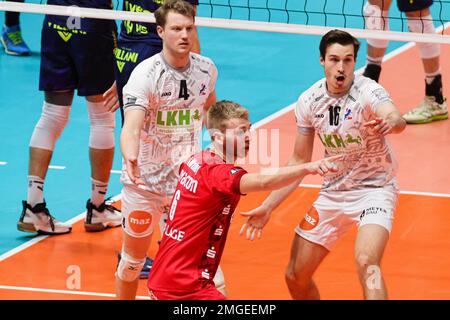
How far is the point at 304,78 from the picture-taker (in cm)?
1347

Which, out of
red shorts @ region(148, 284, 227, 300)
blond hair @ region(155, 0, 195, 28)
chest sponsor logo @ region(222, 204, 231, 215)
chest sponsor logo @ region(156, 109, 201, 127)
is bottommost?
red shorts @ region(148, 284, 227, 300)

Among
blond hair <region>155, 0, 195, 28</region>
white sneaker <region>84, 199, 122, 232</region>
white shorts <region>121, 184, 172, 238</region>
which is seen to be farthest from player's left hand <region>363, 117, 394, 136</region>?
white sneaker <region>84, 199, 122, 232</region>

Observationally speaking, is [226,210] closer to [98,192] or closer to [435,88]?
[98,192]

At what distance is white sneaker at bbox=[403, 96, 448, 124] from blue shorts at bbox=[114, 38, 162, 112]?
4.42m

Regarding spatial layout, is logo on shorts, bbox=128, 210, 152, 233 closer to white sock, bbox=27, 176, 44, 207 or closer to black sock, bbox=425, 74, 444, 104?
white sock, bbox=27, 176, 44, 207

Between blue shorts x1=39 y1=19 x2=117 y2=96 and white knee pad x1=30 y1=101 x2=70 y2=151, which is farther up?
blue shorts x1=39 y1=19 x2=117 y2=96

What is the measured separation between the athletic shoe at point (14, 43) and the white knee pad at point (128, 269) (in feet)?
25.2

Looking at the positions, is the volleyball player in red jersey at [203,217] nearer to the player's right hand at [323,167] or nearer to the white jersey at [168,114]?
the player's right hand at [323,167]

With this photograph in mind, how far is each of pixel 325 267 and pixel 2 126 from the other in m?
4.82

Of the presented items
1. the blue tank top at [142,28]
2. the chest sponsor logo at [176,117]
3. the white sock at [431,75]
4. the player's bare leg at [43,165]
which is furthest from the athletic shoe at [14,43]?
the chest sponsor logo at [176,117]

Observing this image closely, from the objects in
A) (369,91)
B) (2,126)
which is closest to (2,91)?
(2,126)

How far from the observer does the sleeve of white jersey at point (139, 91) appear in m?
6.97

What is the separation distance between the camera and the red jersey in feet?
19.4

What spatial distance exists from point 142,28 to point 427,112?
180 inches
